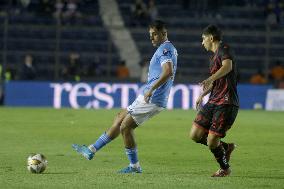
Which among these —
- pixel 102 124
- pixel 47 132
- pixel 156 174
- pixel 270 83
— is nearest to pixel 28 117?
pixel 102 124

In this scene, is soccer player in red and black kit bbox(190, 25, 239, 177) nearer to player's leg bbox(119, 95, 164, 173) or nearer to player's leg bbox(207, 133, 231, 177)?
player's leg bbox(207, 133, 231, 177)

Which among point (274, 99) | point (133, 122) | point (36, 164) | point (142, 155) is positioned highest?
point (133, 122)

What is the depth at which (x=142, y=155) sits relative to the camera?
14.8 meters

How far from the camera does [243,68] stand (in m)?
34.0

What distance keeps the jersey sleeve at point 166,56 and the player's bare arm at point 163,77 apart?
6cm

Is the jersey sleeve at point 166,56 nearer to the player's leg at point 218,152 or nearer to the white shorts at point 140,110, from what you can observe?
the white shorts at point 140,110

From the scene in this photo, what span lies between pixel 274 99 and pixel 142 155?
17.2 m

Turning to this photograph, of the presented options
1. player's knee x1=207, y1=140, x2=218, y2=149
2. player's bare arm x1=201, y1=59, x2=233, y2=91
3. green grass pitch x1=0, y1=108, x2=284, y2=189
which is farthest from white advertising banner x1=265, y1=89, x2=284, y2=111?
player's bare arm x1=201, y1=59, x2=233, y2=91

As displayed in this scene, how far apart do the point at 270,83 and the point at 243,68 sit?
2.45 meters

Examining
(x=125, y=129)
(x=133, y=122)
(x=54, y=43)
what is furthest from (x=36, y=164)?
(x=54, y=43)

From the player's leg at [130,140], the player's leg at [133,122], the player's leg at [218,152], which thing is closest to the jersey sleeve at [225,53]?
the player's leg at [218,152]

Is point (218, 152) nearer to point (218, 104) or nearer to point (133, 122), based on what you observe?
point (218, 104)

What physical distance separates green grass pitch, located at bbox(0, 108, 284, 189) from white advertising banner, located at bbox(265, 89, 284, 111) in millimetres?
5711

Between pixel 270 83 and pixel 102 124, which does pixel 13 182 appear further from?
pixel 270 83
